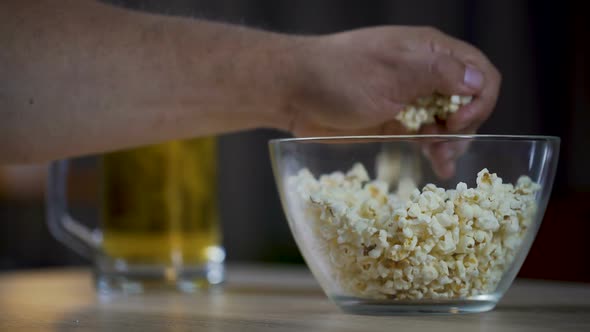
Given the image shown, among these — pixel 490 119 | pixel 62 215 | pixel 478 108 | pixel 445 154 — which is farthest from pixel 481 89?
pixel 490 119

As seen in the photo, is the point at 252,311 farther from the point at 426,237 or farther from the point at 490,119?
the point at 490,119

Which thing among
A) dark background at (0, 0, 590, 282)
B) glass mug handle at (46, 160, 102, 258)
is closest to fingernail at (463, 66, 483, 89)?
dark background at (0, 0, 590, 282)

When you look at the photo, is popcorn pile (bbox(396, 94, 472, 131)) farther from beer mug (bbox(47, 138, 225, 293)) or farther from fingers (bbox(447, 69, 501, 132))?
beer mug (bbox(47, 138, 225, 293))

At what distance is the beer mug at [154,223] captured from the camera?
1.08 meters

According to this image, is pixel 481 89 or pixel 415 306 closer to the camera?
pixel 415 306

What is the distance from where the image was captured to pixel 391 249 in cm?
66

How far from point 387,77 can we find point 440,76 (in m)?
0.05

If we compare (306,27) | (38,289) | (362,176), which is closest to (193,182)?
(38,289)

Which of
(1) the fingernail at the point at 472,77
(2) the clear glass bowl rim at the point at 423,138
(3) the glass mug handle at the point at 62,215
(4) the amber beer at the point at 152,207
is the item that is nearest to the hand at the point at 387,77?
(1) the fingernail at the point at 472,77

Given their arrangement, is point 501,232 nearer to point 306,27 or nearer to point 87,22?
point 87,22

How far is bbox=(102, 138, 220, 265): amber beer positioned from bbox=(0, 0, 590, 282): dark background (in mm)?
192

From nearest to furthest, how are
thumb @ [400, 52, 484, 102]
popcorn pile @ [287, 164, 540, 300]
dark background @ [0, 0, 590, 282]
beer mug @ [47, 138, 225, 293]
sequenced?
popcorn pile @ [287, 164, 540, 300] < thumb @ [400, 52, 484, 102] < beer mug @ [47, 138, 225, 293] < dark background @ [0, 0, 590, 282]

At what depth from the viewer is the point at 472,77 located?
2.60 ft

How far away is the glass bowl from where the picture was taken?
0.67 metres
